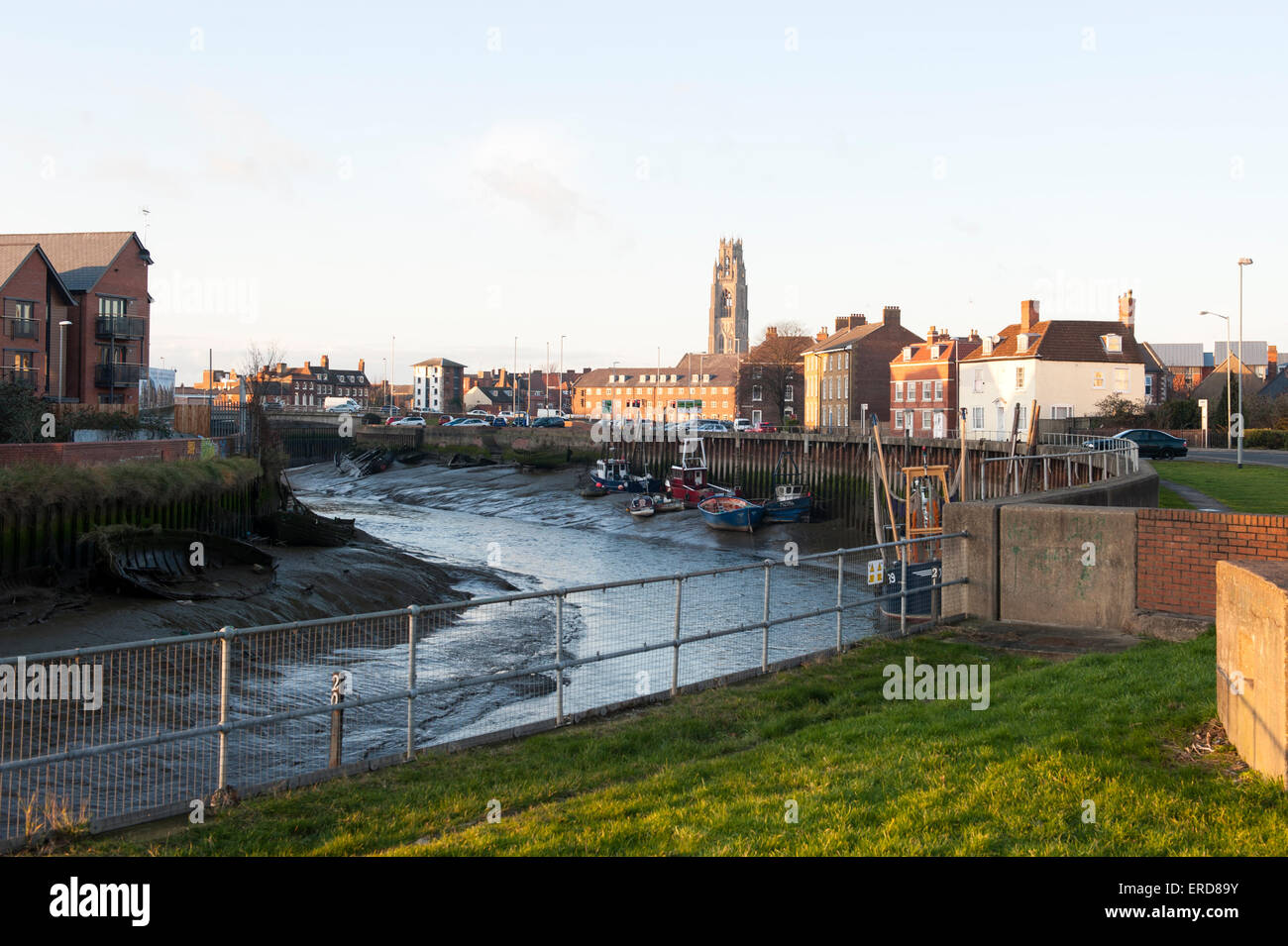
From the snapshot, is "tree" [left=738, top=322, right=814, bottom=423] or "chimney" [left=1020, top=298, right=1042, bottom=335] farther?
"tree" [left=738, top=322, right=814, bottom=423]

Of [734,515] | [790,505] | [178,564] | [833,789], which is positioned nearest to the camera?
[833,789]

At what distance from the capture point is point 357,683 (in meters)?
17.8

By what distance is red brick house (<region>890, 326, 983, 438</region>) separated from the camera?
7994 centimetres

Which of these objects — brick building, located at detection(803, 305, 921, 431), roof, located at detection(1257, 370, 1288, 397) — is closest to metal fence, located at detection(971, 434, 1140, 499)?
brick building, located at detection(803, 305, 921, 431)

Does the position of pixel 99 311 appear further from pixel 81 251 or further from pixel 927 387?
pixel 927 387

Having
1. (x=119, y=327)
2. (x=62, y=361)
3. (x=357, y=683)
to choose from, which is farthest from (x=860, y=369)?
(x=357, y=683)

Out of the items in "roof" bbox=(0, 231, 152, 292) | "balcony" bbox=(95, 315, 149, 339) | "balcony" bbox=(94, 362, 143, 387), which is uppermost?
"roof" bbox=(0, 231, 152, 292)

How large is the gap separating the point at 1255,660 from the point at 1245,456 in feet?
Answer: 149

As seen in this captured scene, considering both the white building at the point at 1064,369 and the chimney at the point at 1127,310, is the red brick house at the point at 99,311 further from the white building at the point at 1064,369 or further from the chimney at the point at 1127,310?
the chimney at the point at 1127,310

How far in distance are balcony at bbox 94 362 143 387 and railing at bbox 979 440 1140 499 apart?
45.9m

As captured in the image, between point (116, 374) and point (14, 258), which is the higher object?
point (14, 258)

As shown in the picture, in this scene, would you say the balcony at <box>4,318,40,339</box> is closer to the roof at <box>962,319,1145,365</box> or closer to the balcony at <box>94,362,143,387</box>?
the balcony at <box>94,362,143,387</box>

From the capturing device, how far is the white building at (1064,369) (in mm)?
69812
